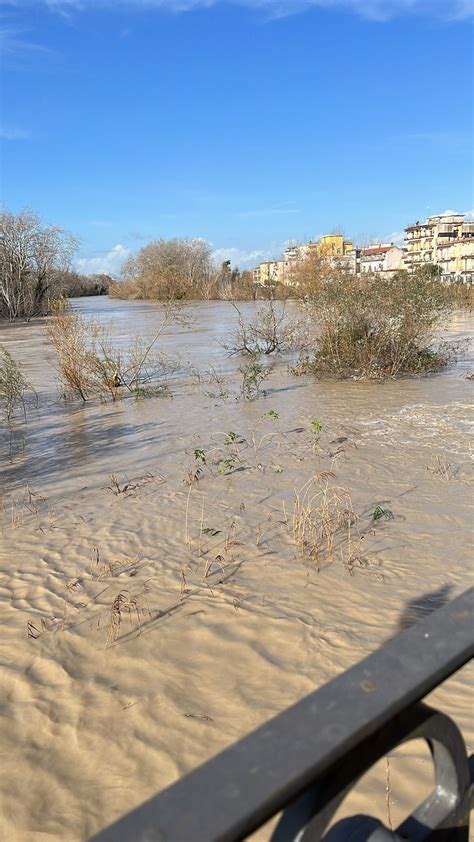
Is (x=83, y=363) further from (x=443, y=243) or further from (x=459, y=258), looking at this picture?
(x=443, y=243)

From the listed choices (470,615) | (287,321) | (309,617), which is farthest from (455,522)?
(287,321)

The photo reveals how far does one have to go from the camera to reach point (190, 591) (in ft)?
15.1

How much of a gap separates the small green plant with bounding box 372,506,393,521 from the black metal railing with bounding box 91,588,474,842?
484 cm

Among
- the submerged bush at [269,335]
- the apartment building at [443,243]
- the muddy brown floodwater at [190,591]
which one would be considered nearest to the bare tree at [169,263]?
the apartment building at [443,243]

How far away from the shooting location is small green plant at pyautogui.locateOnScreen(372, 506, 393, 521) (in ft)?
19.0

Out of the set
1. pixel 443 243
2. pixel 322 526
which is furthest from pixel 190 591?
pixel 443 243

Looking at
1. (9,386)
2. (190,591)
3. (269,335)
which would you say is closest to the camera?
(190,591)

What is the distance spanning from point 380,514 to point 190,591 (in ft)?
7.18

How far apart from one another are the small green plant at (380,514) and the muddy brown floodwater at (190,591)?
5 centimetres

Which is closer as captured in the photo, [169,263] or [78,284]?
[169,263]

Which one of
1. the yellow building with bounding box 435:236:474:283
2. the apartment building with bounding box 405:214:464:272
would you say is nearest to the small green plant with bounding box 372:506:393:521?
the yellow building with bounding box 435:236:474:283

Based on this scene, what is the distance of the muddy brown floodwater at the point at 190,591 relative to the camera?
3062 mm

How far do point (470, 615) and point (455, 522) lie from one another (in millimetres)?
5161

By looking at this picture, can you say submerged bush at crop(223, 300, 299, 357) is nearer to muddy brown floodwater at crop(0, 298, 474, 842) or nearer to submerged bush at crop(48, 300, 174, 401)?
submerged bush at crop(48, 300, 174, 401)
